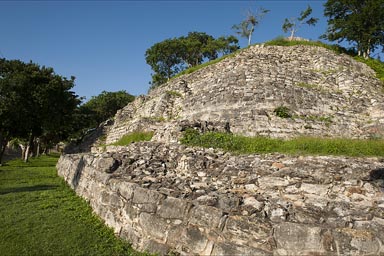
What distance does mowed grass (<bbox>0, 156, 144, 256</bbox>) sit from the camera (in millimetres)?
4516

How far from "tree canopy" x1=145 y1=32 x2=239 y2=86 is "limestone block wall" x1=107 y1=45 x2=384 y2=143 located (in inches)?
812

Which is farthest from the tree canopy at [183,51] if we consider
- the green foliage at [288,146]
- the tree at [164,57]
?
the green foliage at [288,146]

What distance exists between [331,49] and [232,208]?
17705 mm

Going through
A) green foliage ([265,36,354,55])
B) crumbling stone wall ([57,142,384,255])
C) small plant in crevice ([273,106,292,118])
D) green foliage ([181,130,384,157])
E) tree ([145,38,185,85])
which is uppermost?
tree ([145,38,185,85])

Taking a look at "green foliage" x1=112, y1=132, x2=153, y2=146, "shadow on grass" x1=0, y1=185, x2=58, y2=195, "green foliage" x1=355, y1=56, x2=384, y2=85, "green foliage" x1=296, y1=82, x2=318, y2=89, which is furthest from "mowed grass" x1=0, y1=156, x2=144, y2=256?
"green foliage" x1=355, y1=56, x2=384, y2=85

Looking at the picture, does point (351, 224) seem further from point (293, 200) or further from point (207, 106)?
point (207, 106)

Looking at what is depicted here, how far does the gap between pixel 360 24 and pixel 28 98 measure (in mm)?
25259

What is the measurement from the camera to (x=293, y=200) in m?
4.67

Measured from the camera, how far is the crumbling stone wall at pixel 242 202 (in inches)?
141

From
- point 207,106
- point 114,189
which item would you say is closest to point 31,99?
point 207,106

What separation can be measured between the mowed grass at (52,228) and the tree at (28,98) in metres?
12.4

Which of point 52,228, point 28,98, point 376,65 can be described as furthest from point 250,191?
point 28,98

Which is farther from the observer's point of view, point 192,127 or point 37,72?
point 37,72

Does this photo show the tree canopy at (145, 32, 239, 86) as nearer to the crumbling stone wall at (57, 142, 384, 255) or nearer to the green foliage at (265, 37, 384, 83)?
the green foliage at (265, 37, 384, 83)
